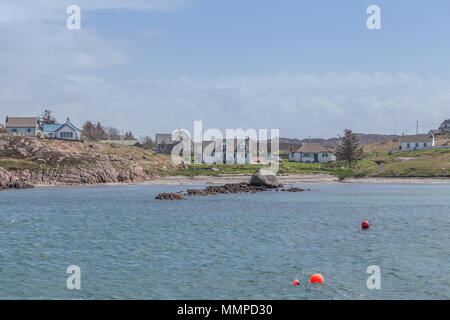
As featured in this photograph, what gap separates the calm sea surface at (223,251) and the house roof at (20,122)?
8549 centimetres

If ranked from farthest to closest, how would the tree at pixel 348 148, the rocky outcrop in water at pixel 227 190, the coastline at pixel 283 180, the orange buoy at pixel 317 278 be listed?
the tree at pixel 348 148, the coastline at pixel 283 180, the rocky outcrop in water at pixel 227 190, the orange buoy at pixel 317 278

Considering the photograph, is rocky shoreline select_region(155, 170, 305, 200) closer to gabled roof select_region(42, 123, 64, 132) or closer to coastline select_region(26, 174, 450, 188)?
coastline select_region(26, 174, 450, 188)

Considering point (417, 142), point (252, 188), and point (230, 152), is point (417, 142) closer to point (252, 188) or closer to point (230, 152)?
point (230, 152)

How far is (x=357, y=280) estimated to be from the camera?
912 inches

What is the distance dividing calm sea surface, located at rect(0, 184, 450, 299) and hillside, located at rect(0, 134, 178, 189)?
40.9 meters

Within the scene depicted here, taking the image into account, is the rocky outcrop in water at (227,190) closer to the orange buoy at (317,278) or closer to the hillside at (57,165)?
A: the hillside at (57,165)

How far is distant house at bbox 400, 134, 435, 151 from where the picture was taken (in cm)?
15588

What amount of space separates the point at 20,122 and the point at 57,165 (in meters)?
44.9

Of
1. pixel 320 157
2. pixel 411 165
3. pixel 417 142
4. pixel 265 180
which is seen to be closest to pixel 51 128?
pixel 265 180

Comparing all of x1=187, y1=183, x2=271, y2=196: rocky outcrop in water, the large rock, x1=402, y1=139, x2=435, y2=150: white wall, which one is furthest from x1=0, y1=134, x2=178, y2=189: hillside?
x1=402, y1=139, x2=435, y2=150: white wall

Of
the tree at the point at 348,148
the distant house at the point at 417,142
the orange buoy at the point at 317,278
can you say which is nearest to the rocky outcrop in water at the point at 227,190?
the tree at the point at 348,148

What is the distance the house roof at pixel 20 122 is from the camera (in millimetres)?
134625
